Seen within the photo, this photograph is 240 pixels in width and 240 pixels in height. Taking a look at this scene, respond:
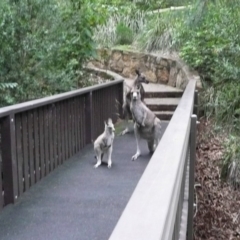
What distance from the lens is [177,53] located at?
12.8m

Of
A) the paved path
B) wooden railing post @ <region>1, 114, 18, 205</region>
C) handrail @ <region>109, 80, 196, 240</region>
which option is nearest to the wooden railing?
wooden railing post @ <region>1, 114, 18, 205</region>

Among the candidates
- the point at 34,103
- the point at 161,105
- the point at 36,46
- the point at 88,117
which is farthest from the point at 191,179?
the point at 161,105

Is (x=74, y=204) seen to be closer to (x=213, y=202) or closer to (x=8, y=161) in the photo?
(x=8, y=161)

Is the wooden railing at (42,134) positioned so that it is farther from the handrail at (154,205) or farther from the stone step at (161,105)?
the handrail at (154,205)

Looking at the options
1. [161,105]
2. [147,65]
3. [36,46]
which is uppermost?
[36,46]

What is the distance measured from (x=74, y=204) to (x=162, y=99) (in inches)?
262

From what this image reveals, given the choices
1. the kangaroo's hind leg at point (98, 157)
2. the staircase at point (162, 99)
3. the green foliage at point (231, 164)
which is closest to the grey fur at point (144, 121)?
the kangaroo's hind leg at point (98, 157)

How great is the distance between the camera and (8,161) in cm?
425

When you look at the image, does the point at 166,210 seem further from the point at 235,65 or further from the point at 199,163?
the point at 235,65

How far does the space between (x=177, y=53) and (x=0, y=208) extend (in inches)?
373

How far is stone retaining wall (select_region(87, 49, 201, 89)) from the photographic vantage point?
11.9 meters

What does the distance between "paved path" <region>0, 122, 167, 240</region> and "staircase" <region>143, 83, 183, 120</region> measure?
3.76m

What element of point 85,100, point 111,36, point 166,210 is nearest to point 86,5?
point 85,100

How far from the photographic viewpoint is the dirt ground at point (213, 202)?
16.7 ft
